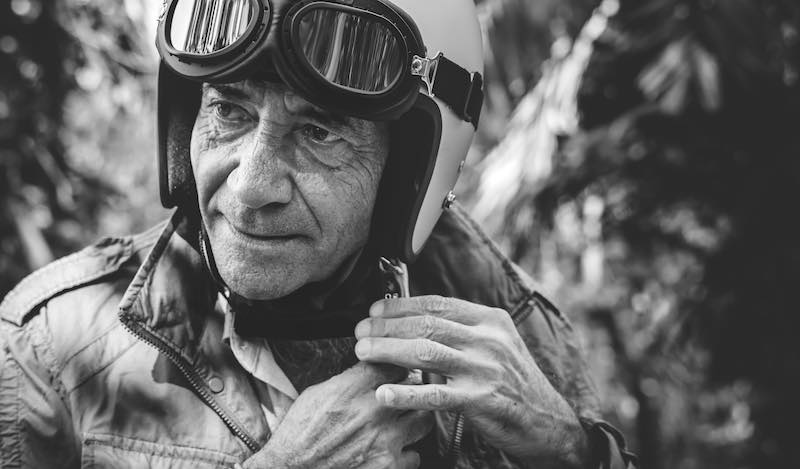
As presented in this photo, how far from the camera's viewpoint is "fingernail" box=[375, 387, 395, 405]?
4.89ft

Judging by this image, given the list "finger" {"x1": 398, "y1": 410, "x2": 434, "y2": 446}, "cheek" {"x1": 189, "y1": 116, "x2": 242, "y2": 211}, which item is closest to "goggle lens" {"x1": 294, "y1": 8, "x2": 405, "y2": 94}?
A: "cheek" {"x1": 189, "y1": 116, "x2": 242, "y2": 211}

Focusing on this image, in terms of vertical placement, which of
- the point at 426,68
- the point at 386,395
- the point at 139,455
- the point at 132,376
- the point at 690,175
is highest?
the point at 426,68

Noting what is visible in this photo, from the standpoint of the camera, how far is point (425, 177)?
1.71m

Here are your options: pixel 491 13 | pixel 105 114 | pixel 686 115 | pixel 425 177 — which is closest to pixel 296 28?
pixel 425 177

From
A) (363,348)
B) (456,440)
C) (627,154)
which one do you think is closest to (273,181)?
(363,348)

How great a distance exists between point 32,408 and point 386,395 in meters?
0.71

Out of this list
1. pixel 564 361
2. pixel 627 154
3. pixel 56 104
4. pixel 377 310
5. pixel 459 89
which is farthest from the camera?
pixel 56 104

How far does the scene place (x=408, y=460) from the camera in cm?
165

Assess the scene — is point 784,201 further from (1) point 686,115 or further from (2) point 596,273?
(2) point 596,273

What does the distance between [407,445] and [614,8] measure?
227 centimetres

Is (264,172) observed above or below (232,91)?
below

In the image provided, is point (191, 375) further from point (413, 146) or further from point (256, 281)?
point (413, 146)

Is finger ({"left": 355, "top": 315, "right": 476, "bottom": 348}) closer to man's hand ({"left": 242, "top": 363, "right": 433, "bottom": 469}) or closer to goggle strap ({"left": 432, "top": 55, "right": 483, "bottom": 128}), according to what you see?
man's hand ({"left": 242, "top": 363, "right": 433, "bottom": 469})

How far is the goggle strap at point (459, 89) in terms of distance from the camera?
169cm
